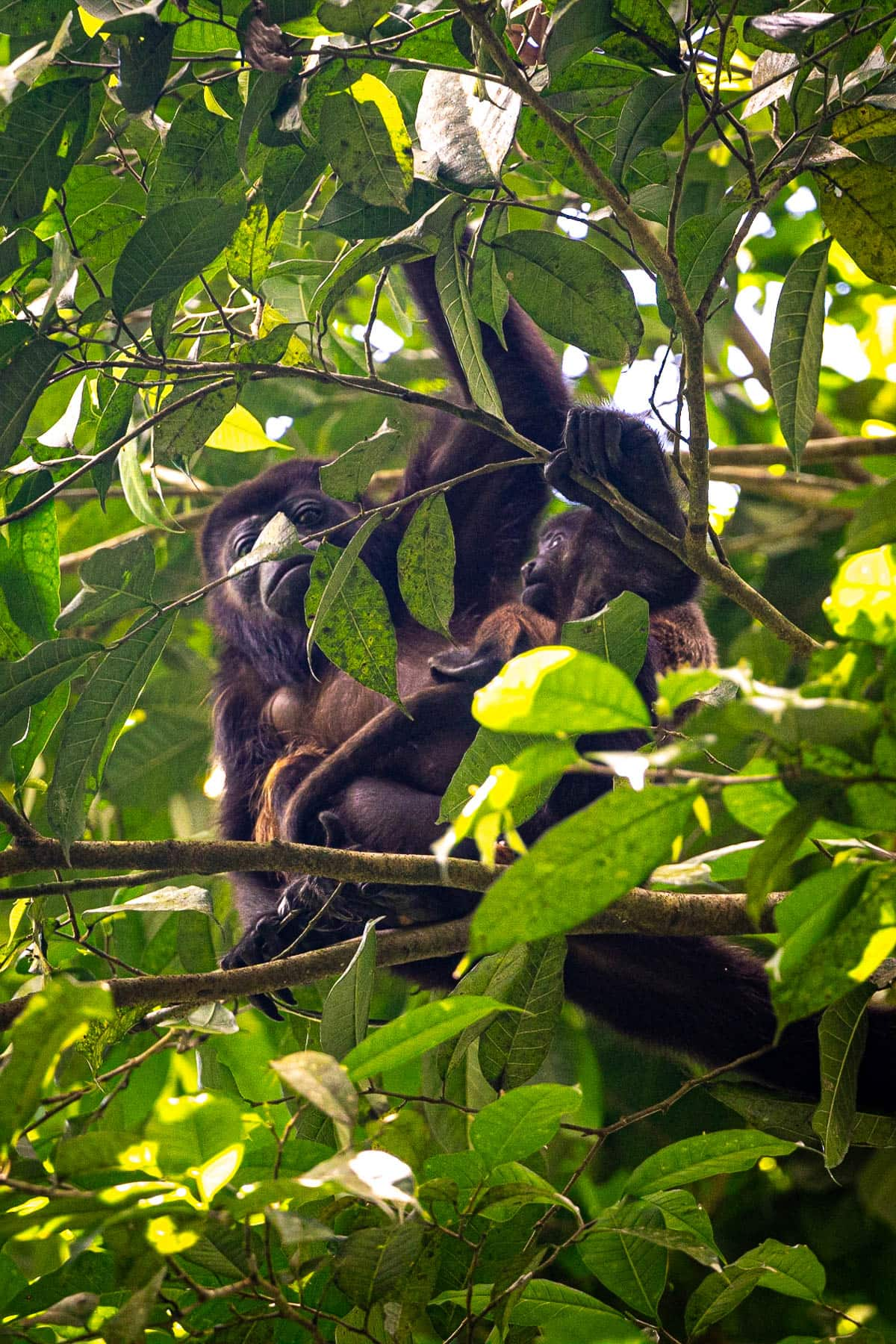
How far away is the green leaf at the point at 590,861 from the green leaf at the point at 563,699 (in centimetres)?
9

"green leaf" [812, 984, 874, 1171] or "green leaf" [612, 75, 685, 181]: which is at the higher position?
"green leaf" [612, 75, 685, 181]

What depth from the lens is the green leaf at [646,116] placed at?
162 centimetres

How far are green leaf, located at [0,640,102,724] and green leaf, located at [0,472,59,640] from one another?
27 cm

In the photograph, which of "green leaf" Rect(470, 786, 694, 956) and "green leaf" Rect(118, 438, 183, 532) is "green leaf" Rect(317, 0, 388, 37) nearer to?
"green leaf" Rect(118, 438, 183, 532)

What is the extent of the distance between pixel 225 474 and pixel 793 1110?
10.7 ft

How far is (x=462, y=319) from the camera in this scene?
1.73 m

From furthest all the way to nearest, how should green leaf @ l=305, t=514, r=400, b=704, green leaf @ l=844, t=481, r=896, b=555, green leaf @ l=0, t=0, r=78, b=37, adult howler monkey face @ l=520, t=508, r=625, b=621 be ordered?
adult howler monkey face @ l=520, t=508, r=625, b=621 → green leaf @ l=305, t=514, r=400, b=704 → green leaf @ l=0, t=0, r=78, b=37 → green leaf @ l=844, t=481, r=896, b=555

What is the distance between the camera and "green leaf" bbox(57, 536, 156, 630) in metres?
1.84

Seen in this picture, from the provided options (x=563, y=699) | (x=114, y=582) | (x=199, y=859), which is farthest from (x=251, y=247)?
(x=563, y=699)

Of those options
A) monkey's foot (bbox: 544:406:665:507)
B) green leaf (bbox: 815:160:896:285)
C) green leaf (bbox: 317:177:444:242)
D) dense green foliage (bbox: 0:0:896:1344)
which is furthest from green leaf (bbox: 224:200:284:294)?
green leaf (bbox: 815:160:896:285)

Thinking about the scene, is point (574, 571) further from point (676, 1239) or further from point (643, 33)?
point (676, 1239)

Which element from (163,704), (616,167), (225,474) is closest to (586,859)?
(616,167)

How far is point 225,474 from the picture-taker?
4395 millimetres

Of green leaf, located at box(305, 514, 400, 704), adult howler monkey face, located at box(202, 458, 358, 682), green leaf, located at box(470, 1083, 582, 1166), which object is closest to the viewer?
green leaf, located at box(470, 1083, 582, 1166)
